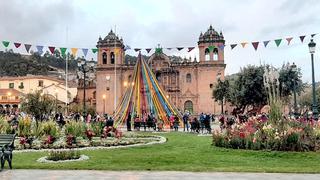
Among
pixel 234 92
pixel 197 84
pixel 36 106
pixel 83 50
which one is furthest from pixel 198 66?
pixel 36 106

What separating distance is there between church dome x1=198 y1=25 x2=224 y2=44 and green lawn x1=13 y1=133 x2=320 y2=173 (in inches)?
2154

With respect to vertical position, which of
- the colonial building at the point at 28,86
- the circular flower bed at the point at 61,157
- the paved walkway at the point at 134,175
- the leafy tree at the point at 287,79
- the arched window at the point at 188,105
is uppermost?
the colonial building at the point at 28,86

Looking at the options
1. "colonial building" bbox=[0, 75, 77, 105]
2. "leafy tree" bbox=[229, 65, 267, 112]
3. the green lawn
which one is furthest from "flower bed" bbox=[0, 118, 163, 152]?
"colonial building" bbox=[0, 75, 77, 105]

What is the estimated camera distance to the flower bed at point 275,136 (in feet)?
47.4

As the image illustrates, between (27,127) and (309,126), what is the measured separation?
39.6ft

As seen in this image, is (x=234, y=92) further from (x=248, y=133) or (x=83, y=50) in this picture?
(x=248, y=133)

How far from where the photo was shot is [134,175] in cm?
948

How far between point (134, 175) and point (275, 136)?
269 inches

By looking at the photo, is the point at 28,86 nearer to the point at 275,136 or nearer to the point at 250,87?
the point at 250,87

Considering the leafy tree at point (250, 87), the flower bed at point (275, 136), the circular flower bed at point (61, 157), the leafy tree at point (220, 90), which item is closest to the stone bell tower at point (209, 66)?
the leafy tree at point (220, 90)

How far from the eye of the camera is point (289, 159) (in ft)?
42.7

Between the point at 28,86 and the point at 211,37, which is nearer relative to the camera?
the point at 211,37

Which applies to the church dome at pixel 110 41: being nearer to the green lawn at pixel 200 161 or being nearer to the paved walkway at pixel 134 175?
the green lawn at pixel 200 161

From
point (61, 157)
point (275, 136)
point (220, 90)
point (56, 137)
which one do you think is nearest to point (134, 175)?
point (61, 157)
